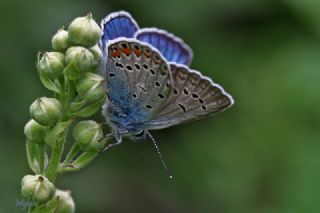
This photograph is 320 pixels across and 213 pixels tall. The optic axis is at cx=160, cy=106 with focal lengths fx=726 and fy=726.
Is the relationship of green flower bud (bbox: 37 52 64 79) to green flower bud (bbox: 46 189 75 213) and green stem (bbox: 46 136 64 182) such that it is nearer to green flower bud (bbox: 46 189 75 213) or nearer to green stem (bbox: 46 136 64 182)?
green stem (bbox: 46 136 64 182)

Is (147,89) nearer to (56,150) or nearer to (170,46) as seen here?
(170,46)

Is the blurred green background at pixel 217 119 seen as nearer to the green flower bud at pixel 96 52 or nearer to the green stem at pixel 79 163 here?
the green stem at pixel 79 163

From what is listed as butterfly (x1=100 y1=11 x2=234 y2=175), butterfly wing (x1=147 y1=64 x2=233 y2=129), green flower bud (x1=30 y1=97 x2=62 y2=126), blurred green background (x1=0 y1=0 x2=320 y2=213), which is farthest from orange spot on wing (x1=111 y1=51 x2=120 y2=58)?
blurred green background (x1=0 y1=0 x2=320 y2=213)

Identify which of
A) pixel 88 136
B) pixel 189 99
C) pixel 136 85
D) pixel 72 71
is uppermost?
pixel 72 71

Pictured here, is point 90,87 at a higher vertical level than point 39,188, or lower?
higher

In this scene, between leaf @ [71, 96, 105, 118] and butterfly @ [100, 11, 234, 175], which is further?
butterfly @ [100, 11, 234, 175]

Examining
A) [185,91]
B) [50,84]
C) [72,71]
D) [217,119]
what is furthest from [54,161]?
[217,119]

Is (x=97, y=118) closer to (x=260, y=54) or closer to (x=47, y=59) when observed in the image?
(x=260, y=54)
